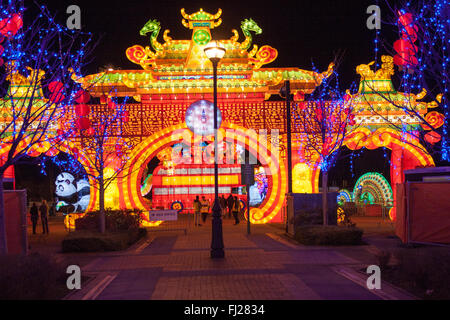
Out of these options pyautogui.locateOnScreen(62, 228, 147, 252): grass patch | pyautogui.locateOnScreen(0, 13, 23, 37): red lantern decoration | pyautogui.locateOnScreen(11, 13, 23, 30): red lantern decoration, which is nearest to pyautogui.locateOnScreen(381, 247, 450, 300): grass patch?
pyautogui.locateOnScreen(62, 228, 147, 252): grass patch

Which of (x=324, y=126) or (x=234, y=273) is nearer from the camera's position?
(x=234, y=273)

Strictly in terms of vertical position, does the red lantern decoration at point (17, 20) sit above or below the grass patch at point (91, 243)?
above

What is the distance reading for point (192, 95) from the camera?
951 inches

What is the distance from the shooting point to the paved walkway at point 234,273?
340 inches

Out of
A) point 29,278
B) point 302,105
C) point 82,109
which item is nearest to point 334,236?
point 302,105

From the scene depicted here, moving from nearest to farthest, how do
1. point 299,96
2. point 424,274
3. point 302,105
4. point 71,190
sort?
point 424,274 → point 302,105 → point 299,96 → point 71,190

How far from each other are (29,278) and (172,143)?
16.3 metres

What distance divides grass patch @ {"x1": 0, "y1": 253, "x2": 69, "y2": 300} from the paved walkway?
56 cm

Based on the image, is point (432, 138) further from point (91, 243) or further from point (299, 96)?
point (91, 243)

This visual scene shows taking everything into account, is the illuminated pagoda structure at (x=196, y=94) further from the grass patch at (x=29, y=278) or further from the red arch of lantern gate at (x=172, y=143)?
the grass patch at (x=29, y=278)

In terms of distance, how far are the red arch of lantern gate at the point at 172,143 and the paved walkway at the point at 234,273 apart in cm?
723

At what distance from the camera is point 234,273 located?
1075 cm

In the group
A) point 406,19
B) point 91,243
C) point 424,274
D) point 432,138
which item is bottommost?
point 91,243

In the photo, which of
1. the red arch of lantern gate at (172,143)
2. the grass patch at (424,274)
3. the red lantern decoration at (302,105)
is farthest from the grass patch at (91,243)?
the red lantern decoration at (302,105)
